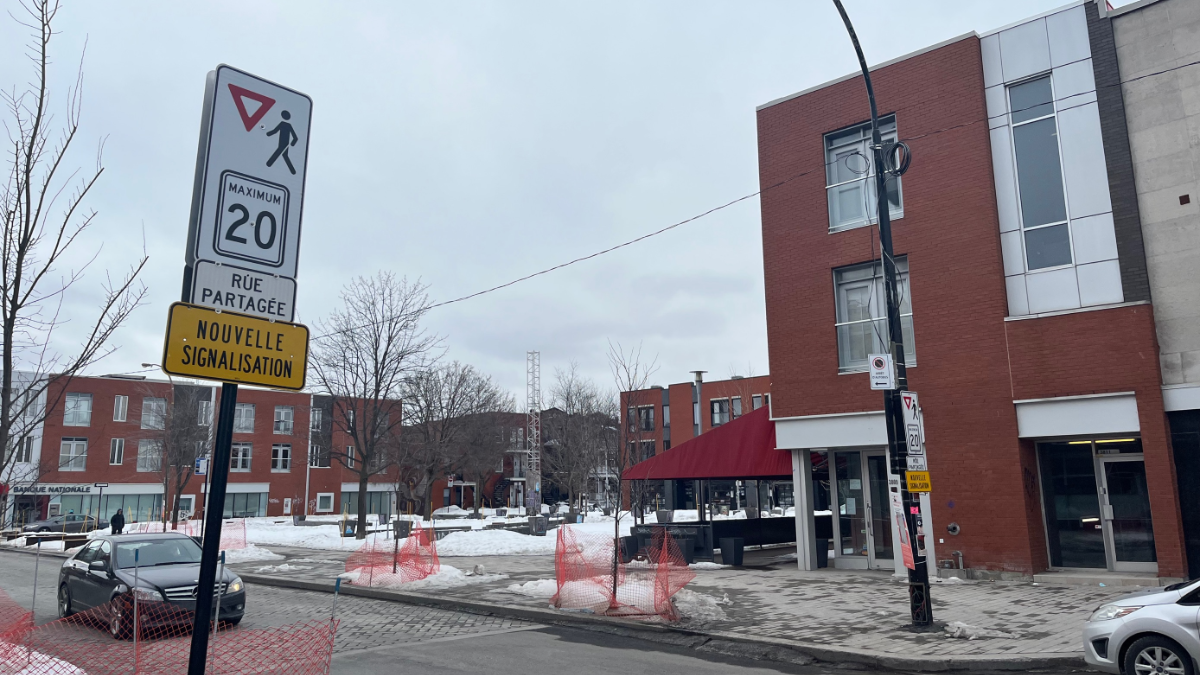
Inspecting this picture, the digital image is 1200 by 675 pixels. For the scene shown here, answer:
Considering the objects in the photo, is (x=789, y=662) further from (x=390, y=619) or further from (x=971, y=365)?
(x=971, y=365)

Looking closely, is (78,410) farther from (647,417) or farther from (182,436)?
(647,417)

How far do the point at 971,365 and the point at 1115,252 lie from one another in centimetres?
339

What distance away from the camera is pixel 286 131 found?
444 centimetres

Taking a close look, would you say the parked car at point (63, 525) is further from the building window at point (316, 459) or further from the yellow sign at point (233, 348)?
the yellow sign at point (233, 348)

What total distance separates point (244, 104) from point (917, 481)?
10176 mm

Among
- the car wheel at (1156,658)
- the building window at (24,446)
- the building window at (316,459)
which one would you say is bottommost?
the car wheel at (1156,658)

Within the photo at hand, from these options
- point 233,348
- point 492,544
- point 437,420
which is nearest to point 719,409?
point 437,420

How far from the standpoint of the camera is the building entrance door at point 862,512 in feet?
61.0

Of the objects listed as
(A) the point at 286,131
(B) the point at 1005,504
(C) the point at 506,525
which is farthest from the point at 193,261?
(C) the point at 506,525

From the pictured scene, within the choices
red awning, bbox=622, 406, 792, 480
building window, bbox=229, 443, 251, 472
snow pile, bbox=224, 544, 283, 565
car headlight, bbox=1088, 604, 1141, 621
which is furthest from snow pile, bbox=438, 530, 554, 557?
building window, bbox=229, 443, 251, 472

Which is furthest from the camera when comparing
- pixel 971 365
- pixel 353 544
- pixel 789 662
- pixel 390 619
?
pixel 353 544

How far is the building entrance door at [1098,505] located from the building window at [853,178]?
6.31 metres

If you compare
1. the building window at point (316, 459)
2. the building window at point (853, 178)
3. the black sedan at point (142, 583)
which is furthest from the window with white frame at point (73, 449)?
the building window at point (853, 178)

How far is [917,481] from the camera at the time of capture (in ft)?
37.7
